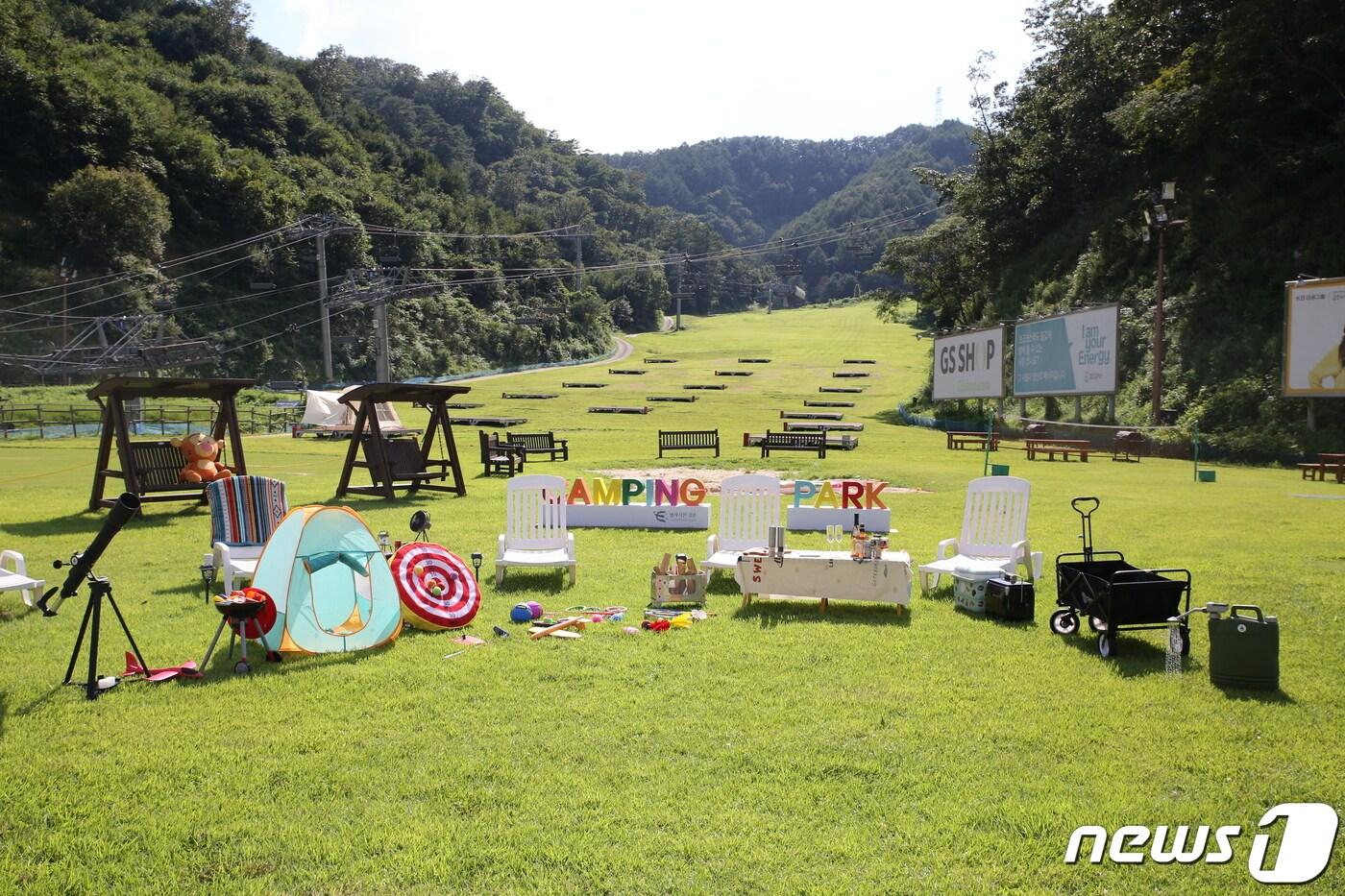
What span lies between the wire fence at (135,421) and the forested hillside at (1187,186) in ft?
127

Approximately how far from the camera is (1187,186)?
48719mm

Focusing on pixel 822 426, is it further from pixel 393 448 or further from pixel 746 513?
pixel 746 513

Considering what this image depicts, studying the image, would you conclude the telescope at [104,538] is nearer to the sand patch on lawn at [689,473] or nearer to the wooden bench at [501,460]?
the sand patch on lawn at [689,473]

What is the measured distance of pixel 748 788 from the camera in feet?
19.5

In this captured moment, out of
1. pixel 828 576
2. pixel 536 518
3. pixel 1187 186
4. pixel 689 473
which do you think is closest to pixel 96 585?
pixel 536 518

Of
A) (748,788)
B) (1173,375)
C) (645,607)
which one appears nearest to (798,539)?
(645,607)

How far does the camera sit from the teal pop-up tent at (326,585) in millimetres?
8828

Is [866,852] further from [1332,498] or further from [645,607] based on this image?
[1332,498]

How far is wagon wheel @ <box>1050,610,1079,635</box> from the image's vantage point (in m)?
9.63

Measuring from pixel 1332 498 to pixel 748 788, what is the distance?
20760 mm

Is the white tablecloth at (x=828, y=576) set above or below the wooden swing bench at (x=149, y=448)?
below

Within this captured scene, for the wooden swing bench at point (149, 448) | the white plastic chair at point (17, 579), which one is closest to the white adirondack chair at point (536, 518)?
the white plastic chair at point (17, 579)

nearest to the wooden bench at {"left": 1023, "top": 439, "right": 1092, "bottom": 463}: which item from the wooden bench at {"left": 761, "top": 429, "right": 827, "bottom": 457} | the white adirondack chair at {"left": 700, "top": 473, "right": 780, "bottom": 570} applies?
the wooden bench at {"left": 761, "top": 429, "right": 827, "bottom": 457}

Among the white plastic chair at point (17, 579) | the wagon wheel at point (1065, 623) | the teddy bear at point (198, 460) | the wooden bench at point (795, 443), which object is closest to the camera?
the wagon wheel at point (1065, 623)
